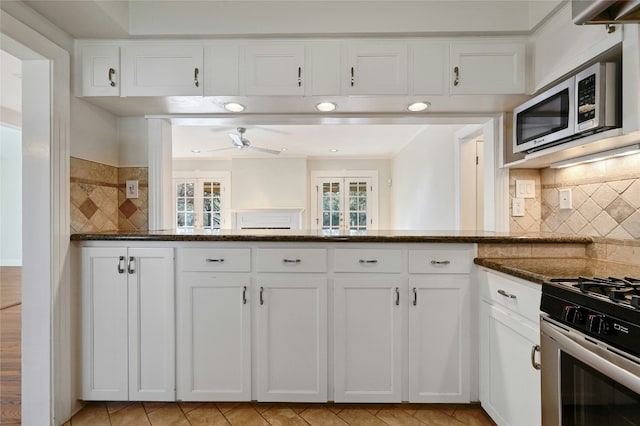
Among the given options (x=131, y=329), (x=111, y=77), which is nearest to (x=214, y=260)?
(x=131, y=329)

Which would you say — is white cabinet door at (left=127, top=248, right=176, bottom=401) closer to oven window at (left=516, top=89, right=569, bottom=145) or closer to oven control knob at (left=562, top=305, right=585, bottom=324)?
oven control knob at (left=562, top=305, right=585, bottom=324)

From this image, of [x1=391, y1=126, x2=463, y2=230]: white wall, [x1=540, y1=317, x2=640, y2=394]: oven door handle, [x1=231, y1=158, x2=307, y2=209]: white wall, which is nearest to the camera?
[x1=540, y1=317, x2=640, y2=394]: oven door handle

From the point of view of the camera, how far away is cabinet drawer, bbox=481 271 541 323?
133 cm

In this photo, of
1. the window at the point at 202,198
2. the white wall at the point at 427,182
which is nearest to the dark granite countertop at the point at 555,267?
the white wall at the point at 427,182

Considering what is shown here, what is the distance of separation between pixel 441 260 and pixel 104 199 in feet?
6.88

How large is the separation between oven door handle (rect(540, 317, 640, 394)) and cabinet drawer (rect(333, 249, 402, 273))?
2.49ft

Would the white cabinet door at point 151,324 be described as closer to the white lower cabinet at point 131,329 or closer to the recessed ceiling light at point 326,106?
the white lower cabinet at point 131,329

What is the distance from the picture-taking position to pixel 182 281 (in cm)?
183

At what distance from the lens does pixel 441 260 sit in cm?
179

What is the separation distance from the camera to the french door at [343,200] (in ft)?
24.1

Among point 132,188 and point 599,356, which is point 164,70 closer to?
point 132,188

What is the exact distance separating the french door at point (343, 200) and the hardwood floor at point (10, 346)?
4904 millimetres

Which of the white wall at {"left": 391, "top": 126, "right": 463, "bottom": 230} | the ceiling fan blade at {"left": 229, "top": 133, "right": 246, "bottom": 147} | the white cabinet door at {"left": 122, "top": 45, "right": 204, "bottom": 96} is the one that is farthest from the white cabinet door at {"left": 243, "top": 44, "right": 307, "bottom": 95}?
the ceiling fan blade at {"left": 229, "top": 133, "right": 246, "bottom": 147}

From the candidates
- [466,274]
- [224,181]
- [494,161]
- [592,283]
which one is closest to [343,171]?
[224,181]
